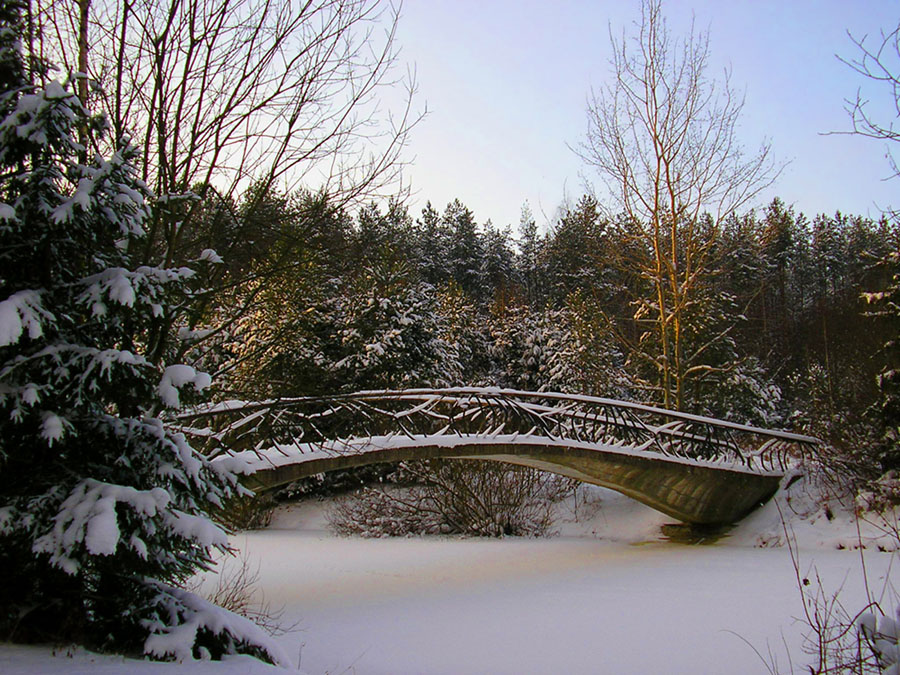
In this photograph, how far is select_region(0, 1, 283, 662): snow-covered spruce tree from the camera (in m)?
3.21

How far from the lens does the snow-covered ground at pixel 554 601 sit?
6.12 meters

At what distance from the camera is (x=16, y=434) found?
3518mm

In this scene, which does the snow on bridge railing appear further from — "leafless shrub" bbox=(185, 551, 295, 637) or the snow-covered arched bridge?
"leafless shrub" bbox=(185, 551, 295, 637)

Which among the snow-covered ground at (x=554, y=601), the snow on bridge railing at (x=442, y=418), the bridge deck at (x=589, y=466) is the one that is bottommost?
the snow-covered ground at (x=554, y=601)

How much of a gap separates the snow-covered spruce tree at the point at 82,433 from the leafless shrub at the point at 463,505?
436 inches

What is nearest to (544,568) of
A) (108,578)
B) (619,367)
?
(108,578)

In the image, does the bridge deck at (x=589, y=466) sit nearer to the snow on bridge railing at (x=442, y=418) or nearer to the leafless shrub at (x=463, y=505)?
the snow on bridge railing at (x=442, y=418)

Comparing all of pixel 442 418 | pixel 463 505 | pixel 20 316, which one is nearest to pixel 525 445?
pixel 442 418

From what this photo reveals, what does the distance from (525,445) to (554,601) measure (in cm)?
235

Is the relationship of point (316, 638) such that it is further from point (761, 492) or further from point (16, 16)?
point (761, 492)

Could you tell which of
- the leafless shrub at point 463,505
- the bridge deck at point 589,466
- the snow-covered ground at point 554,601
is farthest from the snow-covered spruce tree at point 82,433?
the leafless shrub at point 463,505

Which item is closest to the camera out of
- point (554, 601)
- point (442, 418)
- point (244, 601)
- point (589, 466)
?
point (244, 601)

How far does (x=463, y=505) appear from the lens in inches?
574

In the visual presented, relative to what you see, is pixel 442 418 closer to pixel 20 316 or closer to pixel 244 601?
pixel 244 601
